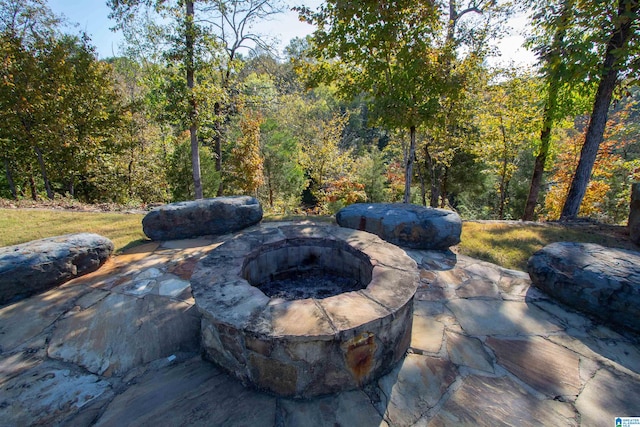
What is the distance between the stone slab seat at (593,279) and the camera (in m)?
2.37

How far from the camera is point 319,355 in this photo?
1.67 meters

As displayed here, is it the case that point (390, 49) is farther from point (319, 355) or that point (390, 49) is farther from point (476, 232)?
point (319, 355)

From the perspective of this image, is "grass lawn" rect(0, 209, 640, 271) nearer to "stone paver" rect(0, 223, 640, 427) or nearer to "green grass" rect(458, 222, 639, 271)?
"green grass" rect(458, 222, 639, 271)

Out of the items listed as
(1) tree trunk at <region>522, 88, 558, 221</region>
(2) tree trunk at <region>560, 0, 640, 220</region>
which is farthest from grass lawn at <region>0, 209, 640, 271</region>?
(1) tree trunk at <region>522, 88, 558, 221</region>

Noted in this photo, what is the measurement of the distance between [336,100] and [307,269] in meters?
5.96

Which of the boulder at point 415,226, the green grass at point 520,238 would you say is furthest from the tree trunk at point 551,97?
the boulder at point 415,226

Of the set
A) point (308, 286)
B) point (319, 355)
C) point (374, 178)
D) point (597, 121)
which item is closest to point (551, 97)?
point (597, 121)

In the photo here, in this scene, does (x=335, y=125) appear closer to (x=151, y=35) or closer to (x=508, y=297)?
(x=151, y=35)

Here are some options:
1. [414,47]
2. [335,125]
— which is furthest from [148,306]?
[335,125]

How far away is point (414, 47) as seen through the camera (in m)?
4.50

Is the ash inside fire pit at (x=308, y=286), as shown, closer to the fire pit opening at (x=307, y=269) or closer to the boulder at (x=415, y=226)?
the fire pit opening at (x=307, y=269)

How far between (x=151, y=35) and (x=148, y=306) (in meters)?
6.09

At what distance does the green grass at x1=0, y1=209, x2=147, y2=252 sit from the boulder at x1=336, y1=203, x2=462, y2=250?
11.9 feet

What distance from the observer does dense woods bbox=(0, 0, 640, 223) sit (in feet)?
14.9
